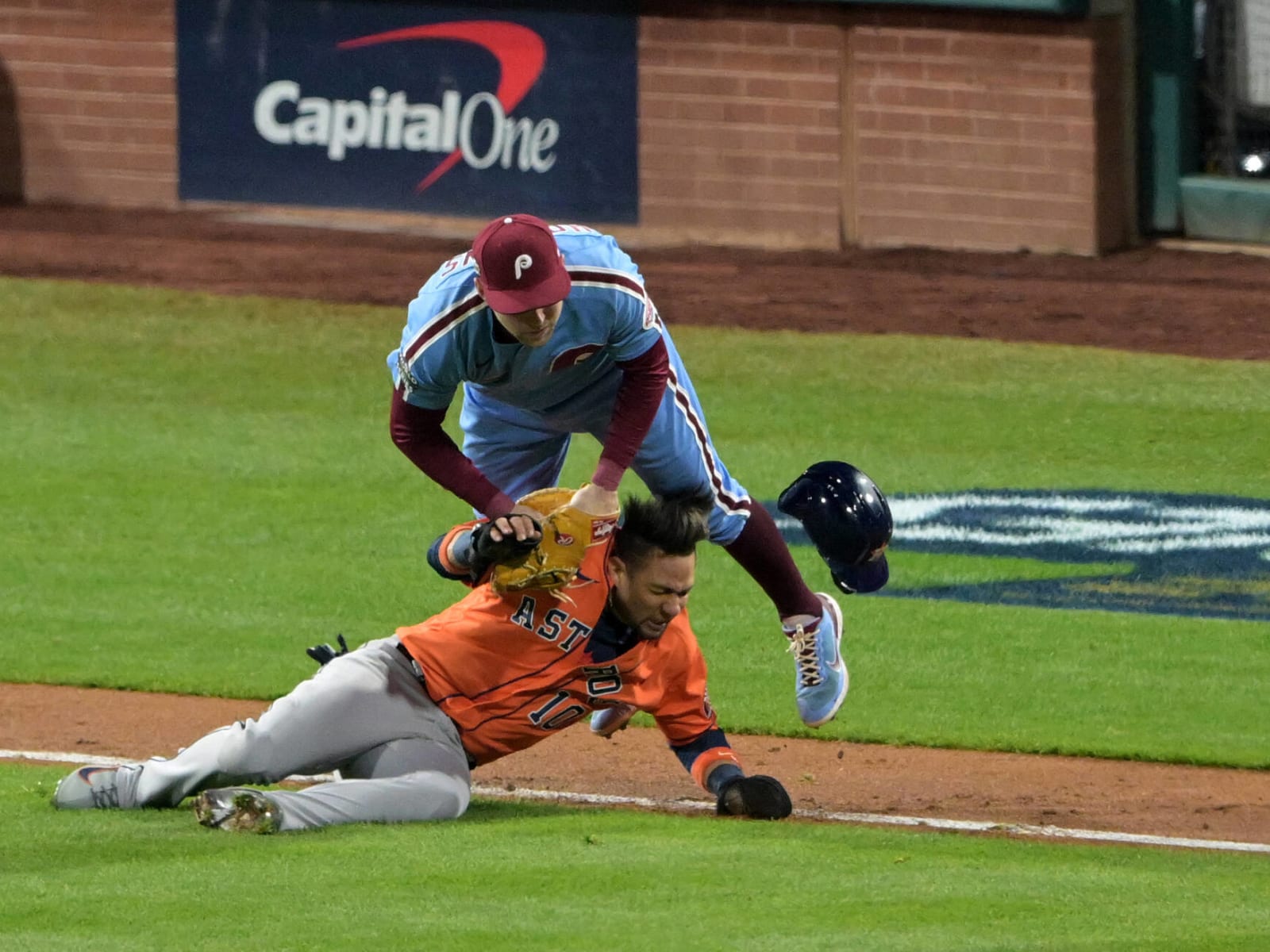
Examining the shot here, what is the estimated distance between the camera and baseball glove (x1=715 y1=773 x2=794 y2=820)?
19.4 ft

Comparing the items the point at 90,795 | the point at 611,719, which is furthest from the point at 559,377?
the point at 90,795

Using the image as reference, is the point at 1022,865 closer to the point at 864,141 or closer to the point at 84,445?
the point at 84,445

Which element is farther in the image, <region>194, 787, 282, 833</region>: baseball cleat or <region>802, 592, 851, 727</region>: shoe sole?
<region>802, 592, 851, 727</region>: shoe sole

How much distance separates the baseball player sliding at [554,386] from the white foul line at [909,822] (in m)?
0.35

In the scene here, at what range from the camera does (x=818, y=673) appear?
6.65 meters

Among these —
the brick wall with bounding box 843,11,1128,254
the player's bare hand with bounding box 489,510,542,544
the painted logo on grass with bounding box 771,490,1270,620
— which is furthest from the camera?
the brick wall with bounding box 843,11,1128,254

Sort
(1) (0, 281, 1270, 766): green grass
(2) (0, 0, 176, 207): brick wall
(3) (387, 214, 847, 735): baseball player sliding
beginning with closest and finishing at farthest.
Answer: (3) (387, 214, 847, 735): baseball player sliding < (1) (0, 281, 1270, 766): green grass < (2) (0, 0, 176, 207): brick wall

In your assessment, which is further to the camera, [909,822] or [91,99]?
[91,99]

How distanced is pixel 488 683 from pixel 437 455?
0.63 metres

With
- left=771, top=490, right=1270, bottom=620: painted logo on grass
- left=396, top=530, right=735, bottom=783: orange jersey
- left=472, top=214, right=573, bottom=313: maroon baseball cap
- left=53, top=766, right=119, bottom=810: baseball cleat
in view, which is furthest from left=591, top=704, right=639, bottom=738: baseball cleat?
left=771, top=490, right=1270, bottom=620: painted logo on grass

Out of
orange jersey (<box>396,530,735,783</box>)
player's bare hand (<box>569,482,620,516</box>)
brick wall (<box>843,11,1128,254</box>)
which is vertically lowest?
orange jersey (<box>396,530,735,783</box>)

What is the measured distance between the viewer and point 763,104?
16469 mm

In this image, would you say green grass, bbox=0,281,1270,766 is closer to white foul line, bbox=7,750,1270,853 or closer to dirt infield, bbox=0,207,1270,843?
dirt infield, bbox=0,207,1270,843

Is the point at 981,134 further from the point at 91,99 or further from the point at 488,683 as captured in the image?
the point at 488,683
